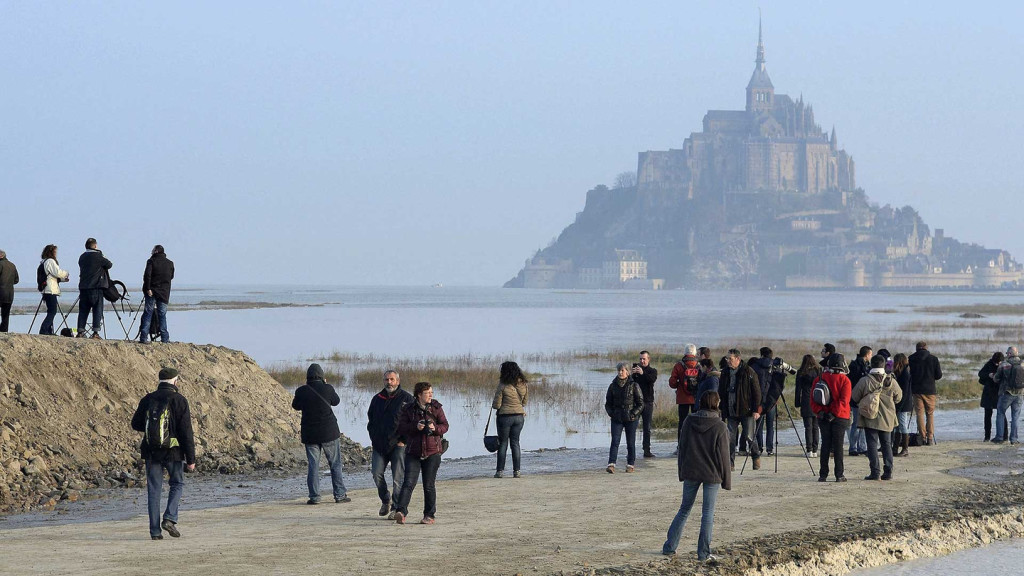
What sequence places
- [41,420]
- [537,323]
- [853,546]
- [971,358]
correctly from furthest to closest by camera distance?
[537,323] < [971,358] < [41,420] < [853,546]

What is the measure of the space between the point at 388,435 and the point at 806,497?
16.4 ft

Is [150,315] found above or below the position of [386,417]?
above

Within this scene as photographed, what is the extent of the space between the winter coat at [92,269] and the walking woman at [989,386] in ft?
47.2

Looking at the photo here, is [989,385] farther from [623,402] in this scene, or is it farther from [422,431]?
[422,431]

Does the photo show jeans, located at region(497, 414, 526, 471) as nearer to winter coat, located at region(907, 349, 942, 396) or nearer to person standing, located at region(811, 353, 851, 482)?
person standing, located at region(811, 353, 851, 482)

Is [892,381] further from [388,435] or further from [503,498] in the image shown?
[388,435]

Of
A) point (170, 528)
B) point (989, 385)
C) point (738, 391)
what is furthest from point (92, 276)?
point (989, 385)

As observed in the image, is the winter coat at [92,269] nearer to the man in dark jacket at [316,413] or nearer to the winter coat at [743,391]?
the man in dark jacket at [316,413]

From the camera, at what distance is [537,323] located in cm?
9100

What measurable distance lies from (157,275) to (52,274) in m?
1.94

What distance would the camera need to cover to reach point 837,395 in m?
13.6

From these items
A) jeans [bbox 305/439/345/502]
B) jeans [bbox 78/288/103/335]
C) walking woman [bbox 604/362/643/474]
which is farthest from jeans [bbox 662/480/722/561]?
jeans [bbox 78/288/103/335]

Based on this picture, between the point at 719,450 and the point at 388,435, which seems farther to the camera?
the point at 388,435

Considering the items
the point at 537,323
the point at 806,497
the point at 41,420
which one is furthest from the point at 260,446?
the point at 537,323
